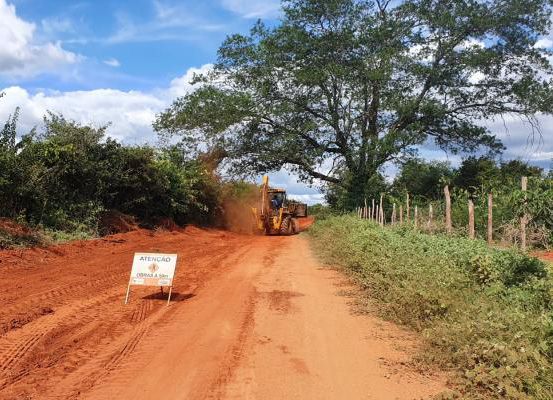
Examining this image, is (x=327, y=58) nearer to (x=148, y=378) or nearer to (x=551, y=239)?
(x=551, y=239)

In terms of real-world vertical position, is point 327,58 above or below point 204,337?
above

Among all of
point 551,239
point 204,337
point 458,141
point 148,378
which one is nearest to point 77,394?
point 148,378

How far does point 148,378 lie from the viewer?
5855mm

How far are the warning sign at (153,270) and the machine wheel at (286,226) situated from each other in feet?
67.5

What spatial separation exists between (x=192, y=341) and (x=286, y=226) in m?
23.9

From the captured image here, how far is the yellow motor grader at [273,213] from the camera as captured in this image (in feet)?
97.7

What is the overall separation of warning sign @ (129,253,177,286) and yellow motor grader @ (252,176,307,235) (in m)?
19.3

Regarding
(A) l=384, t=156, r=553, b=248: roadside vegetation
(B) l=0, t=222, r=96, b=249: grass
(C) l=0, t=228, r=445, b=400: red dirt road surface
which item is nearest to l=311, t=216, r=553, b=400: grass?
(C) l=0, t=228, r=445, b=400: red dirt road surface

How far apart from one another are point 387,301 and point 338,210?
29681 millimetres

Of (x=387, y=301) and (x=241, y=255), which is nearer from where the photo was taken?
(x=387, y=301)

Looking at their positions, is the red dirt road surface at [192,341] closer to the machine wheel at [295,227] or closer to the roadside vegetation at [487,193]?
the roadside vegetation at [487,193]

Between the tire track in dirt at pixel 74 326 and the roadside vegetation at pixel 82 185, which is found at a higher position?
the roadside vegetation at pixel 82 185

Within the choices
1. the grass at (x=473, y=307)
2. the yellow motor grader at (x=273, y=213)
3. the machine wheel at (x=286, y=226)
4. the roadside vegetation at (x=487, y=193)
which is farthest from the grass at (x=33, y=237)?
the machine wheel at (x=286, y=226)

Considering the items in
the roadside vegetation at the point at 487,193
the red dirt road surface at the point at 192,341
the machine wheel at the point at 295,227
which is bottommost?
the red dirt road surface at the point at 192,341
